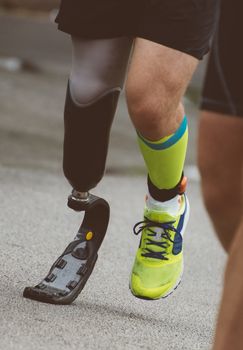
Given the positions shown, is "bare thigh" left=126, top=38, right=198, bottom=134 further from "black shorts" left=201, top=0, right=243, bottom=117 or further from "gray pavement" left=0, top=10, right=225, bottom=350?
"black shorts" left=201, top=0, right=243, bottom=117

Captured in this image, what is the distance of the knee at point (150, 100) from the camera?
4.21 meters

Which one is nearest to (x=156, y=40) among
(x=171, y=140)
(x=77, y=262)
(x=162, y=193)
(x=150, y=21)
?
(x=150, y=21)

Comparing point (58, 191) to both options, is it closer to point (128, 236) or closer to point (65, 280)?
point (128, 236)

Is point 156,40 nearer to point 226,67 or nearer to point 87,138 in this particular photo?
point 87,138

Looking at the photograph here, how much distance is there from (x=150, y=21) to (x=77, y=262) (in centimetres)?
103

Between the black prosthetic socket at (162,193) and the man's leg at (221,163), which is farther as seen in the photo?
the black prosthetic socket at (162,193)

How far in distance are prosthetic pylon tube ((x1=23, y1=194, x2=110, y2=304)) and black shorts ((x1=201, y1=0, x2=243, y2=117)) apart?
65.9 inches

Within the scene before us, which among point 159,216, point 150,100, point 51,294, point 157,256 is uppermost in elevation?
point 150,100

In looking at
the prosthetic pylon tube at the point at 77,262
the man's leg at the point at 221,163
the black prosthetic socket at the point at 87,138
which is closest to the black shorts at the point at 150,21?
the black prosthetic socket at the point at 87,138

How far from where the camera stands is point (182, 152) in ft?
15.2

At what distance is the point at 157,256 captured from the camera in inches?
184

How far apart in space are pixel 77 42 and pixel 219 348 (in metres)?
1.74

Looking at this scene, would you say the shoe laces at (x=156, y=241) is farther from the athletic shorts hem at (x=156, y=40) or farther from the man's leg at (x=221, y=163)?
the man's leg at (x=221, y=163)


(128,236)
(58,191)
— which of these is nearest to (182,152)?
(128,236)
